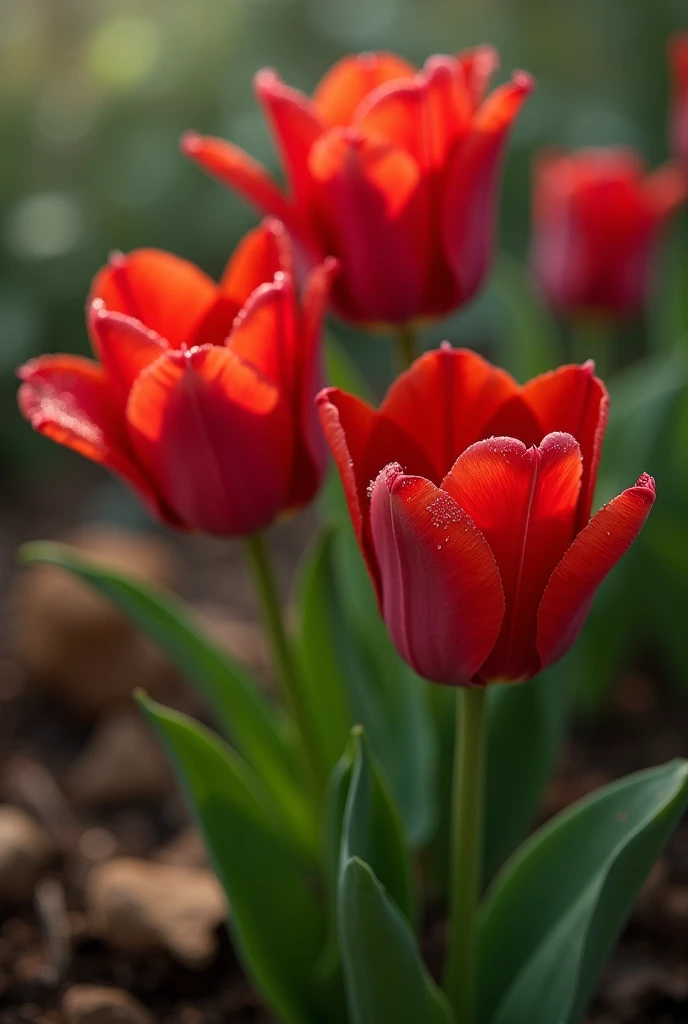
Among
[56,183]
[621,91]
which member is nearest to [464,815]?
[56,183]

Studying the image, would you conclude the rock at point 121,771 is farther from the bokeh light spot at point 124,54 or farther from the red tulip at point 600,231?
the bokeh light spot at point 124,54

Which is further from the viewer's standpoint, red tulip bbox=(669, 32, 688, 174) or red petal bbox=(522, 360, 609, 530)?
red tulip bbox=(669, 32, 688, 174)

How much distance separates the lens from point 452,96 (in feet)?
3.10

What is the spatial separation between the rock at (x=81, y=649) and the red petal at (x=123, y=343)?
2.75 ft

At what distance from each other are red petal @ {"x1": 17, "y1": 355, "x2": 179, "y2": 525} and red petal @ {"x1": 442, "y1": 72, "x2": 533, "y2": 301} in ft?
0.97

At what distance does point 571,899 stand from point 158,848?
2.16 ft

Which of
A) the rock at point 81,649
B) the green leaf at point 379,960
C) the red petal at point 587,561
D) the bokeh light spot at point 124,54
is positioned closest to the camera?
the red petal at point 587,561

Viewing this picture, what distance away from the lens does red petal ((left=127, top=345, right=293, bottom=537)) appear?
0.81 m

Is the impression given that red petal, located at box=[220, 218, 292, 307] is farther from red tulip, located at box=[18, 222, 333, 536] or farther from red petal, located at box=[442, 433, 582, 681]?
red petal, located at box=[442, 433, 582, 681]

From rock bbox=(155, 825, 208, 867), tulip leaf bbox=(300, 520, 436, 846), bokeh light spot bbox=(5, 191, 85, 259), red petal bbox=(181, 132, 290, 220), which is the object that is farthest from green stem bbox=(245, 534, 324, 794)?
bokeh light spot bbox=(5, 191, 85, 259)

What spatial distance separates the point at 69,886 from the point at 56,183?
75.9 inches

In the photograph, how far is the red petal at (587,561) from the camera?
0.67 metres

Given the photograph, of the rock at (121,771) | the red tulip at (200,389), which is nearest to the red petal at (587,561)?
the red tulip at (200,389)

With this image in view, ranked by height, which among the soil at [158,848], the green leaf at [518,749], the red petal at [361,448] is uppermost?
the red petal at [361,448]
